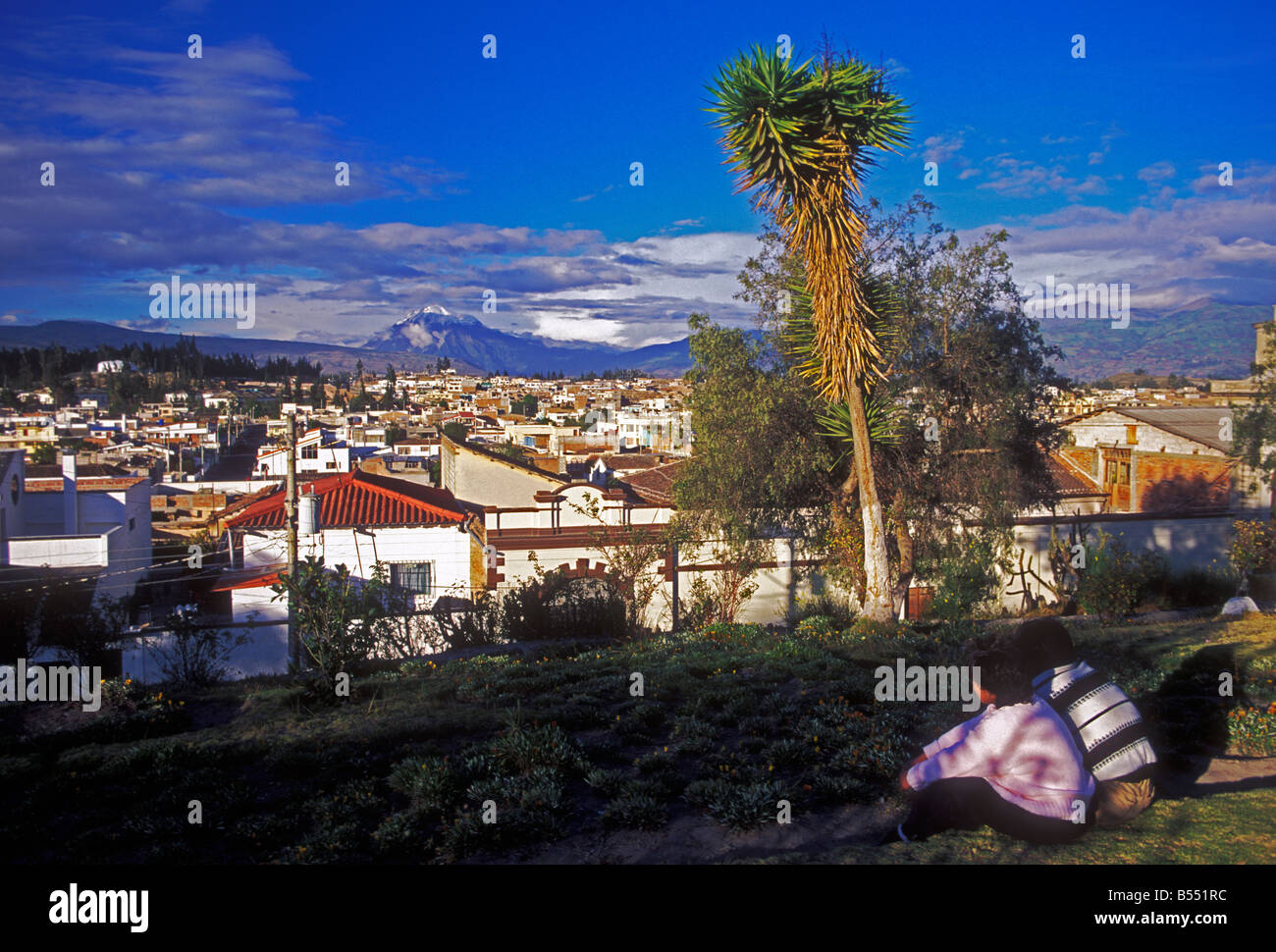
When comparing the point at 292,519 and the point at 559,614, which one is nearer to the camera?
the point at 559,614

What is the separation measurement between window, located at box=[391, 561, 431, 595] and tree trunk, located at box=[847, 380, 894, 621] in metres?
11.6

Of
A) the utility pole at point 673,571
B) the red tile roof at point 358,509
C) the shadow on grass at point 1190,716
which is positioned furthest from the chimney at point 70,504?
the shadow on grass at point 1190,716

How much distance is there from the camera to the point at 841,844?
409cm

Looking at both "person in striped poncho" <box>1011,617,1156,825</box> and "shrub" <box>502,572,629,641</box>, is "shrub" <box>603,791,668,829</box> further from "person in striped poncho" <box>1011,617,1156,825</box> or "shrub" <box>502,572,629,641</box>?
"shrub" <box>502,572,629,641</box>

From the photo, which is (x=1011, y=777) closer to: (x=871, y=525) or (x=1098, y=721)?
(x=1098, y=721)

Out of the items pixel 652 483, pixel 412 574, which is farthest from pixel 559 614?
pixel 652 483

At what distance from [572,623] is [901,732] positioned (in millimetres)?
5729

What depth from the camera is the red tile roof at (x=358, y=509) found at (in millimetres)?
19547

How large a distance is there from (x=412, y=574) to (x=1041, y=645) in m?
17.1

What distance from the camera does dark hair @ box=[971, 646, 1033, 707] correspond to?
376cm

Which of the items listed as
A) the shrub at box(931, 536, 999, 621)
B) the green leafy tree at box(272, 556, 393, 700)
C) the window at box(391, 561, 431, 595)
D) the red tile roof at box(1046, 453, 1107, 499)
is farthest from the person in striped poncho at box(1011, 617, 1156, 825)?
the red tile roof at box(1046, 453, 1107, 499)

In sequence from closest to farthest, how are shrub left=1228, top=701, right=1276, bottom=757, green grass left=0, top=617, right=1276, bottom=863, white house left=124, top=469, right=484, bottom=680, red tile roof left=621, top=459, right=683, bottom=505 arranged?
green grass left=0, top=617, right=1276, bottom=863
shrub left=1228, top=701, right=1276, bottom=757
white house left=124, top=469, right=484, bottom=680
red tile roof left=621, top=459, right=683, bottom=505

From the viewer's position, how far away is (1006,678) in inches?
150
